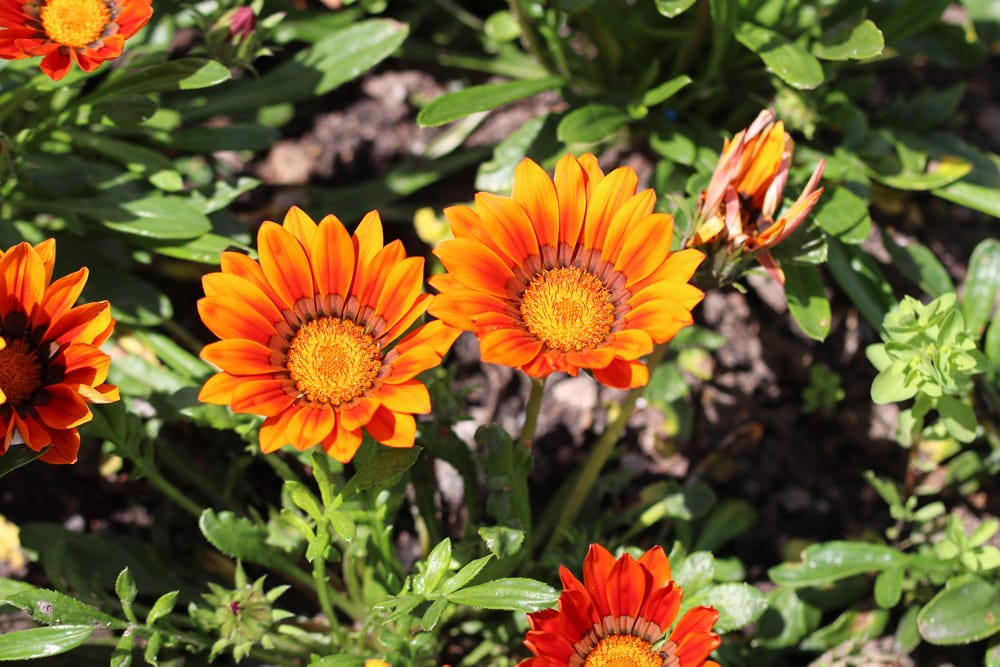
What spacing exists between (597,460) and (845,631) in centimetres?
91

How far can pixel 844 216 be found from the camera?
2.75 m

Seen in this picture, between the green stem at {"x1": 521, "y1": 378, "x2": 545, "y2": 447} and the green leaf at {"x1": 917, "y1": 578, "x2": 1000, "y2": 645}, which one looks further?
the green leaf at {"x1": 917, "y1": 578, "x2": 1000, "y2": 645}

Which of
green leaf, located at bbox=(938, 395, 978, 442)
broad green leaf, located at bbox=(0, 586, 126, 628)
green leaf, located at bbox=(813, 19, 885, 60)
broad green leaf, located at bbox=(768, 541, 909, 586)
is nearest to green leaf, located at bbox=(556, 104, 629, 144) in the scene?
green leaf, located at bbox=(813, 19, 885, 60)

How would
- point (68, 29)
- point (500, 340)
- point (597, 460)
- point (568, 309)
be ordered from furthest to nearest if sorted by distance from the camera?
point (597, 460)
point (68, 29)
point (568, 309)
point (500, 340)

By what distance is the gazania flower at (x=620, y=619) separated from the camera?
1928 mm

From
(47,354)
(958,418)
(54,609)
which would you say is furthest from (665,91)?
(54,609)

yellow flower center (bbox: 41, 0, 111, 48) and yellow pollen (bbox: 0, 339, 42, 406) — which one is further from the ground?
yellow flower center (bbox: 41, 0, 111, 48)

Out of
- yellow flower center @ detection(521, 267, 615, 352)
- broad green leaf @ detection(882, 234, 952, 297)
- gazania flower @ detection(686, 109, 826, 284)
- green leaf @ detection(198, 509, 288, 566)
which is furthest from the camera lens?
broad green leaf @ detection(882, 234, 952, 297)

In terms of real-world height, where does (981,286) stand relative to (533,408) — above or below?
below

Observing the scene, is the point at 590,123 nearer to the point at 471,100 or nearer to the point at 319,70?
the point at 471,100

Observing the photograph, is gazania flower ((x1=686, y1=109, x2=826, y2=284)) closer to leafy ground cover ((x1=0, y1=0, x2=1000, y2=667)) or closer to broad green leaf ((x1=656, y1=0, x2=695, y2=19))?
leafy ground cover ((x1=0, y1=0, x2=1000, y2=667))

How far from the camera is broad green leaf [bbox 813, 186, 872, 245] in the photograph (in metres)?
2.72

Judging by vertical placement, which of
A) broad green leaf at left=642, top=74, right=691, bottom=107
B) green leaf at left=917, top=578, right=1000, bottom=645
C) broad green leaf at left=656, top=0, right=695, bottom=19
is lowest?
green leaf at left=917, top=578, right=1000, bottom=645

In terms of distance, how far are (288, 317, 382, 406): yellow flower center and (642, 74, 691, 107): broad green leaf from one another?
1.24m
